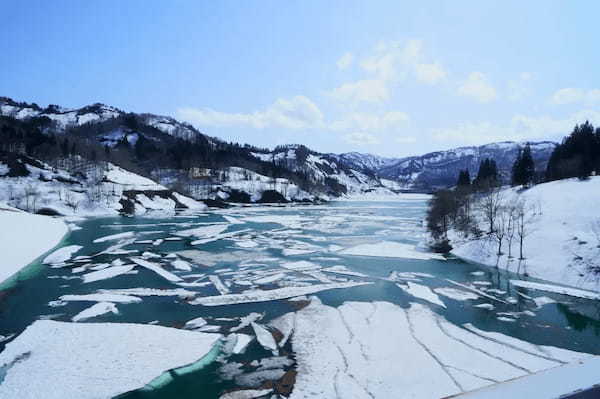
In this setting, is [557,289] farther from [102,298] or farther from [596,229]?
[102,298]

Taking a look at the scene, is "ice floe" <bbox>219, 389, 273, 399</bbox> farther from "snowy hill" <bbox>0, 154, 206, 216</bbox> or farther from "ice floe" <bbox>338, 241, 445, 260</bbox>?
"snowy hill" <bbox>0, 154, 206, 216</bbox>

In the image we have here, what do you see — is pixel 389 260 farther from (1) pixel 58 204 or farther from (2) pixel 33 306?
(1) pixel 58 204

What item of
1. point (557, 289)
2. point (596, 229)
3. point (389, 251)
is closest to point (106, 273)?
point (389, 251)

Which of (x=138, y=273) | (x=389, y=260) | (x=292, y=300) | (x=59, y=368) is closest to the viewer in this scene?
(x=59, y=368)

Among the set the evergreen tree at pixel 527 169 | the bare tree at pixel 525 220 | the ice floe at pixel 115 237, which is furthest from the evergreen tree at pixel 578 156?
the ice floe at pixel 115 237

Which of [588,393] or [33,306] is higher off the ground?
[588,393]

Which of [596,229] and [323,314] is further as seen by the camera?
[596,229]

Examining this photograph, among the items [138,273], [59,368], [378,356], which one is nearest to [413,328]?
[378,356]
